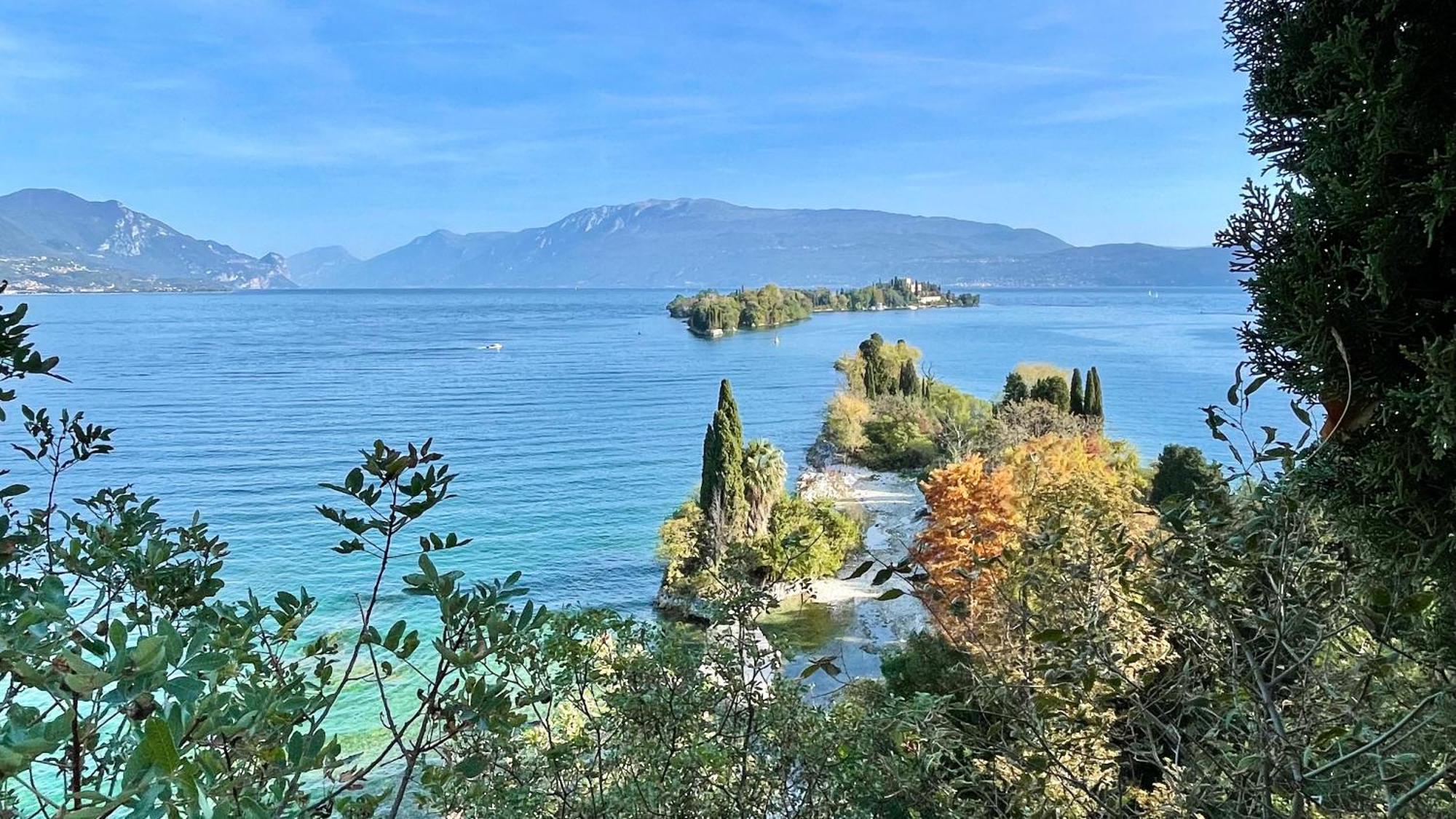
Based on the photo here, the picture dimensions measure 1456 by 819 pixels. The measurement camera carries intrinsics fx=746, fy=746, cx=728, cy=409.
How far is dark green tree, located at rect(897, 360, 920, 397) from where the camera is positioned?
32.2 m

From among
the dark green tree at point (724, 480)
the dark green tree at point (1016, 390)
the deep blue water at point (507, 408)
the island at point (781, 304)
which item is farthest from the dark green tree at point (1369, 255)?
the island at point (781, 304)

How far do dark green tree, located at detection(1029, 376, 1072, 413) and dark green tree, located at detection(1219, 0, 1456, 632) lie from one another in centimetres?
2272

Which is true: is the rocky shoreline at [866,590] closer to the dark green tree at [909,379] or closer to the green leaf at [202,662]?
the green leaf at [202,662]

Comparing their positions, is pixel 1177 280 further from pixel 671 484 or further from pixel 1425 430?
pixel 1425 430

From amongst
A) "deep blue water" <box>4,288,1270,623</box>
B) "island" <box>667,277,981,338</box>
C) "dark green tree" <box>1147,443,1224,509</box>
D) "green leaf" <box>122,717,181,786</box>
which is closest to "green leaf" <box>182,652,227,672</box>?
"green leaf" <box>122,717,181,786</box>

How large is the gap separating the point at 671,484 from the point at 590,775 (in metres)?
22.7

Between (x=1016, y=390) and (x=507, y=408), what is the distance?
78.1 feet

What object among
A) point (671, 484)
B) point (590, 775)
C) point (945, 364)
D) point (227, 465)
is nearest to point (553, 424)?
point (671, 484)

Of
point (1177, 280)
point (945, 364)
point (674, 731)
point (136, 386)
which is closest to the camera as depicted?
point (674, 731)

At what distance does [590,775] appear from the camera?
2.66 meters

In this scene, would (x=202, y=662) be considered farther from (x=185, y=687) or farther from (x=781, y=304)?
(x=781, y=304)

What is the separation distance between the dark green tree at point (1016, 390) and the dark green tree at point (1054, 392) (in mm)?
397

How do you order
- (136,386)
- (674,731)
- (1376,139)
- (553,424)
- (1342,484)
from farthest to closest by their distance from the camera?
(136,386) → (553,424) → (674,731) → (1342,484) → (1376,139)

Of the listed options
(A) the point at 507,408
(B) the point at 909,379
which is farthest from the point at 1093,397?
(A) the point at 507,408
